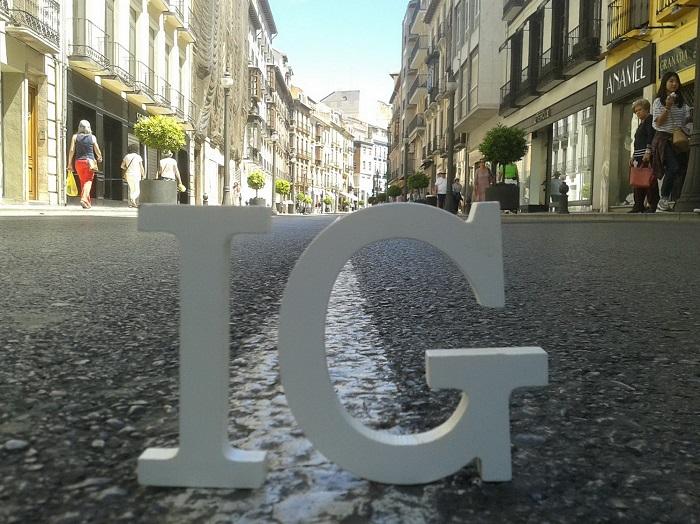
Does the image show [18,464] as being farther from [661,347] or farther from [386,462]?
[661,347]

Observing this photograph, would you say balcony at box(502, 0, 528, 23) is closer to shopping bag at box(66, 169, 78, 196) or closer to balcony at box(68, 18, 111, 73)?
balcony at box(68, 18, 111, 73)

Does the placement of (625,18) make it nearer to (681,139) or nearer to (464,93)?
(681,139)

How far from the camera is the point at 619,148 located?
12.9 metres

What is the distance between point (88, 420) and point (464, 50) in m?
27.3

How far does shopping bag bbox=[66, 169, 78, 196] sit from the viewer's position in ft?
46.5

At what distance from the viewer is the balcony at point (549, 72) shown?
15.7m

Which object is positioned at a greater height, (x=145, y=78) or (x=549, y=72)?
(x=145, y=78)

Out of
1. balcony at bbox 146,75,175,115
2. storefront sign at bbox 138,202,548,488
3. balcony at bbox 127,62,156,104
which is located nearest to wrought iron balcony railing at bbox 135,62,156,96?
balcony at bbox 127,62,156,104

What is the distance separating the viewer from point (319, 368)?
1.71 feet

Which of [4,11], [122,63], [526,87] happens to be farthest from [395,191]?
[4,11]

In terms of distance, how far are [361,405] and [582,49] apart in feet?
48.3

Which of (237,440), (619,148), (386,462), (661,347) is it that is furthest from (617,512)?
(619,148)

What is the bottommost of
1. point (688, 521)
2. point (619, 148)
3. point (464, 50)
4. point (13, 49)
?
point (688, 521)

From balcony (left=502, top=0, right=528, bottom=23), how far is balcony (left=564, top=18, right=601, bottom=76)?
17.3 ft
